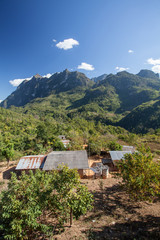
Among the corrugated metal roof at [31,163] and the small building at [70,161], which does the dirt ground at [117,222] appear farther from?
the corrugated metal roof at [31,163]

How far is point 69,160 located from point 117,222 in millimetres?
11839

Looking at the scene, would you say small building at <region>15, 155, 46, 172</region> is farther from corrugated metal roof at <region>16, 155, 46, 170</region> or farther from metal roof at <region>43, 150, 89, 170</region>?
metal roof at <region>43, 150, 89, 170</region>

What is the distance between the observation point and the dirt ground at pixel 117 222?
6.95 m

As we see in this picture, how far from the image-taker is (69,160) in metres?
19.1

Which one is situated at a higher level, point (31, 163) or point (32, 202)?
point (32, 202)

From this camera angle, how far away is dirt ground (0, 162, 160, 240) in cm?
695

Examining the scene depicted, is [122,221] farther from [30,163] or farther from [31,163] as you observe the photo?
[30,163]

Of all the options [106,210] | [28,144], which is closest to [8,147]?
[28,144]

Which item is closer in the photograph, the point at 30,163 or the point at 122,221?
the point at 122,221

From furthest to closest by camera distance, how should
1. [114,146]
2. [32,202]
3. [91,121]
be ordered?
1. [91,121]
2. [114,146]
3. [32,202]

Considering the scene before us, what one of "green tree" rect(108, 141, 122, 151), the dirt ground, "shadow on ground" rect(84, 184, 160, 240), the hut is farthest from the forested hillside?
the dirt ground

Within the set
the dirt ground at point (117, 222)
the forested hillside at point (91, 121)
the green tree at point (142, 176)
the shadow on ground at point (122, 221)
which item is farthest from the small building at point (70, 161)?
the green tree at point (142, 176)

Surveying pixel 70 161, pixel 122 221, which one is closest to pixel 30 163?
pixel 70 161

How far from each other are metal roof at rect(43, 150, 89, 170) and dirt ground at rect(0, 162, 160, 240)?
23.8ft
